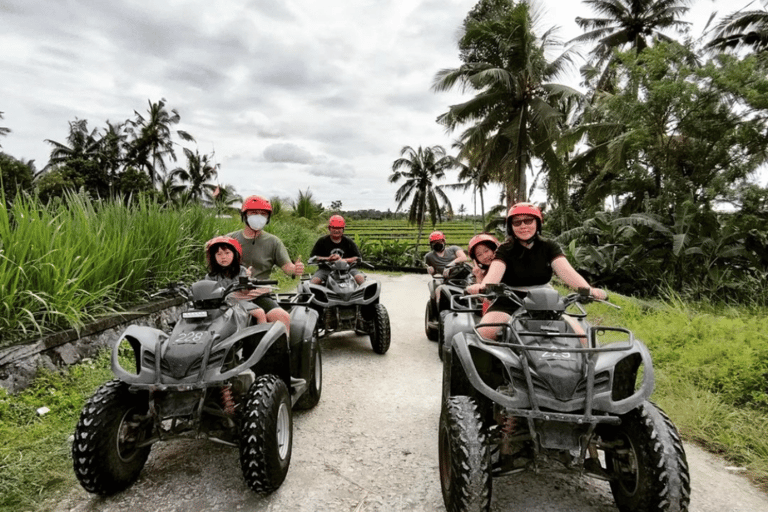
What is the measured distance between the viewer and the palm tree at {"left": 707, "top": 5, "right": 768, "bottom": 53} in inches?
750

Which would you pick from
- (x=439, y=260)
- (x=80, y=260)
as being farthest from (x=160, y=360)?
(x=439, y=260)

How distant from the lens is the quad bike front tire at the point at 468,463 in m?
1.86

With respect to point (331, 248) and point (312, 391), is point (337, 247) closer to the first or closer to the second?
point (331, 248)

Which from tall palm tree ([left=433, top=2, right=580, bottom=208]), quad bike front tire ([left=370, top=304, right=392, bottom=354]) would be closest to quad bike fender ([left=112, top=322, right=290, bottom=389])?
quad bike front tire ([left=370, top=304, right=392, bottom=354])

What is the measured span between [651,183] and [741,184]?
5.57 feet

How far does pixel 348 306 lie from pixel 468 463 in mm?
3578

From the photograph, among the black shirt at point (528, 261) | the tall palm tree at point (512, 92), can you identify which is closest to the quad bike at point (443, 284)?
the black shirt at point (528, 261)

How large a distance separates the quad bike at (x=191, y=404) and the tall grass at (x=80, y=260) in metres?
1.66

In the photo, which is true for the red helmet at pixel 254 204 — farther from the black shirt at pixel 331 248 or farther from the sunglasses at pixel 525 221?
the sunglasses at pixel 525 221

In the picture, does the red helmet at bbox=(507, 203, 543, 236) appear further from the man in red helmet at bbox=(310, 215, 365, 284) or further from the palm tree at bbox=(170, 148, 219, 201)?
the palm tree at bbox=(170, 148, 219, 201)

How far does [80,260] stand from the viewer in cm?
424

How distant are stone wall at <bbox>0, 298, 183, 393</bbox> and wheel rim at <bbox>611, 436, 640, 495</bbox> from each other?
9.56 feet

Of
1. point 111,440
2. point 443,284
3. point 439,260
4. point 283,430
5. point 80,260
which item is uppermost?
point 80,260

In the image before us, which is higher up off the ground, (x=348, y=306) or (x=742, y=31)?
(x=742, y=31)
